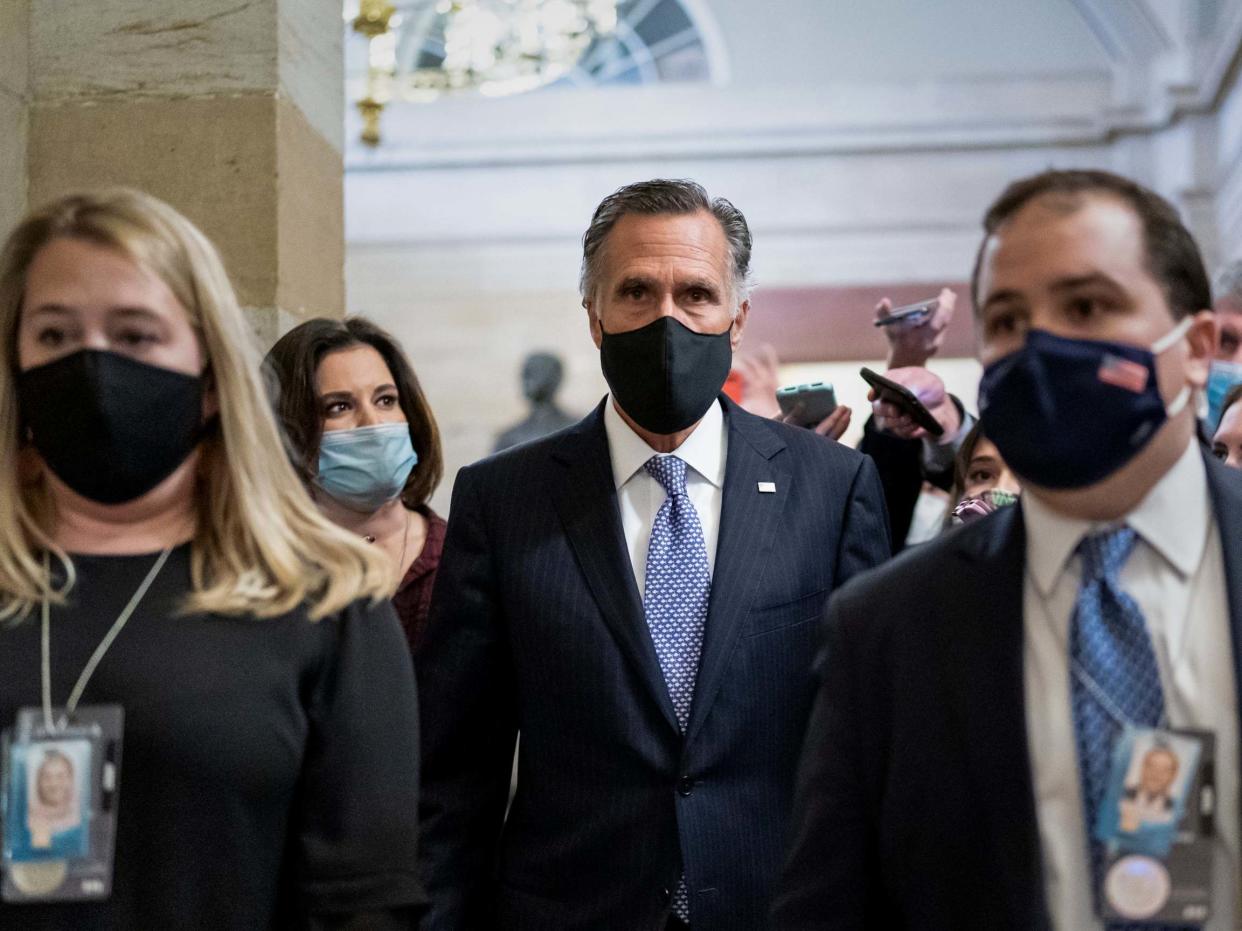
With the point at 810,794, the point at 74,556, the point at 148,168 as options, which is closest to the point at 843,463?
the point at 810,794

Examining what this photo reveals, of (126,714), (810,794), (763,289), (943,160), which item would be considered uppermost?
(943,160)

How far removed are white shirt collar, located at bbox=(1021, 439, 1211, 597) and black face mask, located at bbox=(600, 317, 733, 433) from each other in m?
0.97

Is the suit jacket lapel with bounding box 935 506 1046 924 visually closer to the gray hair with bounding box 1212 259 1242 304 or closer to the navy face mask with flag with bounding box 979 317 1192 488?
the navy face mask with flag with bounding box 979 317 1192 488

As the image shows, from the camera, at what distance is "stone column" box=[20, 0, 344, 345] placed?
143 inches

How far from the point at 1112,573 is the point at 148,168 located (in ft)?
8.65

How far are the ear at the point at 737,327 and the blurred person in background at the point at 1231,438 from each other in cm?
115

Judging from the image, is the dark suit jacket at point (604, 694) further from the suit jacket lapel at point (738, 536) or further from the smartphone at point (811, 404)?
the smartphone at point (811, 404)

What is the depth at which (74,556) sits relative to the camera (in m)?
2.01

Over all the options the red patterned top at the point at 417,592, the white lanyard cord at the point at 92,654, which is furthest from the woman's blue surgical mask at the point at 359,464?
the white lanyard cord at the point at 92,654

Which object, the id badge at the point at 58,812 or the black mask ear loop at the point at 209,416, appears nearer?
the id badge at the point at 58,812

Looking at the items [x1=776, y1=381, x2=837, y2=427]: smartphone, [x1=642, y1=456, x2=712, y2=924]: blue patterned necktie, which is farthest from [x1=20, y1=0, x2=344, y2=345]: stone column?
[x1=642, y1=456, x2=712, y2=924]: blue patterned necktie

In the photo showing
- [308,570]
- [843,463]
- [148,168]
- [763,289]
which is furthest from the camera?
[763,289]

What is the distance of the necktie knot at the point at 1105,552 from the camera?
1.79 m

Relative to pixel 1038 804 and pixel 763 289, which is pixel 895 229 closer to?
pixel 763 289
